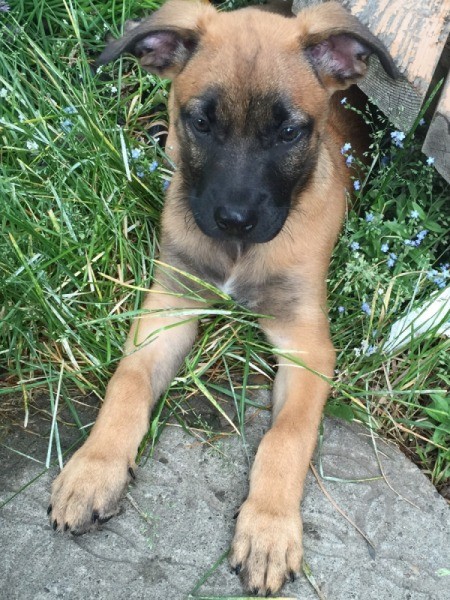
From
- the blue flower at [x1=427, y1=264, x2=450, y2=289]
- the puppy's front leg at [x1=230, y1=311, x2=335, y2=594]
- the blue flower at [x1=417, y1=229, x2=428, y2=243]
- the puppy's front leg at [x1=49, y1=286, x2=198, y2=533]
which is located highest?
the blue flower at [x1=417, y1=229, x2=428, y2=243]

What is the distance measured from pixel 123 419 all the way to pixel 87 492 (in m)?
0.32

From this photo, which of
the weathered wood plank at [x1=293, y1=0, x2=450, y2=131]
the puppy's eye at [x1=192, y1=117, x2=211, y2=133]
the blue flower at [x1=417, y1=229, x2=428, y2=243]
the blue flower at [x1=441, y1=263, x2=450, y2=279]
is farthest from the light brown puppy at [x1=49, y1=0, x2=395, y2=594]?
the blue flower at [x1=441, y1=263, x2=450, y2=279]

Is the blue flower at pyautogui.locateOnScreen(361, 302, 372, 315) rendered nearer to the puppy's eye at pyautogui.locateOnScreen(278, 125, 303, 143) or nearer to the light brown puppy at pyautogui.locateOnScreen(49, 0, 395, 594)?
the light brown puppy at pyautogui.locateOnScreen(49, 0, 395, 594)

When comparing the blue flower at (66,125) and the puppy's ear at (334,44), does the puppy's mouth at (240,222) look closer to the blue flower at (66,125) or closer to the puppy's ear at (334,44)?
the puppy's ear at (334,44)

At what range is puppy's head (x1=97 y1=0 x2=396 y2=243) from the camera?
9.47ft

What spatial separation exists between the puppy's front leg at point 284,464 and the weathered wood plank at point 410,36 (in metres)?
1.02

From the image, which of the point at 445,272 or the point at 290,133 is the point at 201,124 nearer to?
the point at 290,133

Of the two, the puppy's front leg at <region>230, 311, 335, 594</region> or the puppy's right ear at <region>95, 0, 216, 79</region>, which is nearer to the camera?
the puppy's front leg at <region>230, 311, 335, 594</region>

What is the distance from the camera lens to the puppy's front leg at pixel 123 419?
108 inches

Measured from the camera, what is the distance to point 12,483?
9.58 ft

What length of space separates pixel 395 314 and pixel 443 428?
608 millimetres

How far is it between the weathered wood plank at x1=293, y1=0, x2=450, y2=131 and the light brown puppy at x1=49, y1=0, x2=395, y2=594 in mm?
231

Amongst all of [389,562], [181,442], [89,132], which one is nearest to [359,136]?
[89,132]

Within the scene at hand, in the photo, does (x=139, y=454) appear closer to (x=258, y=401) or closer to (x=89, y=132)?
(x=258, y=401)
